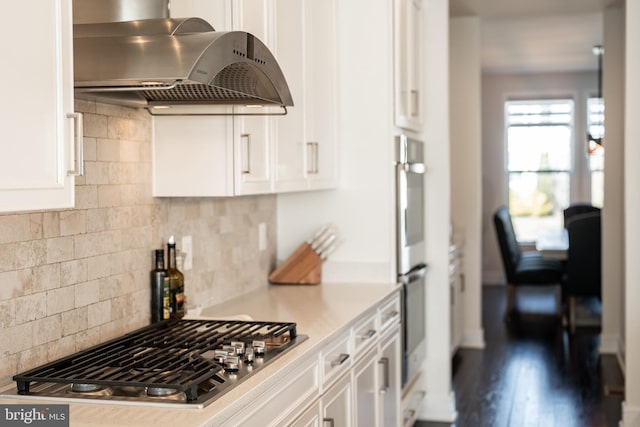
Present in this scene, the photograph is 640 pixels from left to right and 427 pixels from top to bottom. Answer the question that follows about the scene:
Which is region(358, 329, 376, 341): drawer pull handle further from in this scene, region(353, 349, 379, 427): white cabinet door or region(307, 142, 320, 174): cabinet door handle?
region(307, 142, 320, 174): cabinet door handle

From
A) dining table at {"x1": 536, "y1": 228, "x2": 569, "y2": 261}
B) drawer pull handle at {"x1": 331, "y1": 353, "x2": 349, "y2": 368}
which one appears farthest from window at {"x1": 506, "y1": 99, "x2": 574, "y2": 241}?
drawer pull handle at {"x1": 331, "y1": 353, "x2": 349, "y2": 368}

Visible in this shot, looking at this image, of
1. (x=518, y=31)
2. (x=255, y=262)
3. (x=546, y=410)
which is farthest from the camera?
(x=518, y=31)

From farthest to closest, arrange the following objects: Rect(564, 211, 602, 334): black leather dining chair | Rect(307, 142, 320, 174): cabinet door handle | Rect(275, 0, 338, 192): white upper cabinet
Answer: Rect(564, 211, 602, 334): black leather dining chair
Rect(307, 142, 320, 174): cabinet door handle
Rect(275, 0, 338, 192): white upper cabinet

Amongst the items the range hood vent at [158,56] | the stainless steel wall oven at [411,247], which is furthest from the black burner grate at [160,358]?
the stainless steel wall oven at [411,247]

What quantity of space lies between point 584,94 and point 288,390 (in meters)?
8.97

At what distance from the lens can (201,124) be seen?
9.41ft

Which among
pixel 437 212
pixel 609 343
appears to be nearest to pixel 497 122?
pixel 609 343

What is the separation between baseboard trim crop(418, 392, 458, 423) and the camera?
4.80m

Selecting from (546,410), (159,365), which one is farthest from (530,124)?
(159,365)

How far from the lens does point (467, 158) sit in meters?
6.88

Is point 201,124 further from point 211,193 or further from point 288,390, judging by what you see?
point 288,390

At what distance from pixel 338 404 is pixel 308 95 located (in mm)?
1384

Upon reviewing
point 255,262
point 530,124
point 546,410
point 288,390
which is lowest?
point 546,410

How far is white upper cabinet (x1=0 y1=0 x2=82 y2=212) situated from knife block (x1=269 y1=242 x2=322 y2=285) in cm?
220
